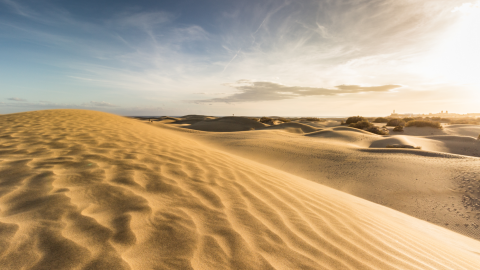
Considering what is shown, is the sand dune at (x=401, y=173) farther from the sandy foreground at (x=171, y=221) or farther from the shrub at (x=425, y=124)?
the shrub at (x=425, y=124)

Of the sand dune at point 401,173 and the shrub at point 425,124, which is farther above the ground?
the shrub at point 425,124

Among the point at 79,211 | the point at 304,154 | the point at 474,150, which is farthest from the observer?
the point at 474,150

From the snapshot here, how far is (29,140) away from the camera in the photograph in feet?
12.1

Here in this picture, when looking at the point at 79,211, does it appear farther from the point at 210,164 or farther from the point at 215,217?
the point at 210,164

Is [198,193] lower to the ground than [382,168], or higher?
higher

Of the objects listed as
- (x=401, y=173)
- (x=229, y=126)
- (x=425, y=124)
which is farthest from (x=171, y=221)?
(x=425, y=124)

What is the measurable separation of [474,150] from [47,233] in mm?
12632

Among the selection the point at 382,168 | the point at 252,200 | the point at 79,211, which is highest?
the point at 79,211

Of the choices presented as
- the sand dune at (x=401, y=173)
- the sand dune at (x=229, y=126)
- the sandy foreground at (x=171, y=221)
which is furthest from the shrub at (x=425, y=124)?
the sandy foreground at (x=171, y=221)

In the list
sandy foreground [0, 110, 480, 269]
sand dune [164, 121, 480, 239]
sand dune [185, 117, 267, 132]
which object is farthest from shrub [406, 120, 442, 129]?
sandy foreground [0, 110, 480, 269]

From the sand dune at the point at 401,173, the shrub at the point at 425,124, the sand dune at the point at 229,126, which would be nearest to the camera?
the sand dune at the point at 401,173

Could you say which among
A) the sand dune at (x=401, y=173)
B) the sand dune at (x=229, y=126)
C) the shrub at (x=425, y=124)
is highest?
the shrub at (x=425, y=124)

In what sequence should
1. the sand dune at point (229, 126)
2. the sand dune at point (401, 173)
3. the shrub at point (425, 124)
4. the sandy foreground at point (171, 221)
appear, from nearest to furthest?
the sandy foreground at point (171, 221), the sand dune at point (401, 173), the shrub at point (425, 124), the sand dune at point (229, 126)

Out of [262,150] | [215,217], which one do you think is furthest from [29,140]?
[262,150]
